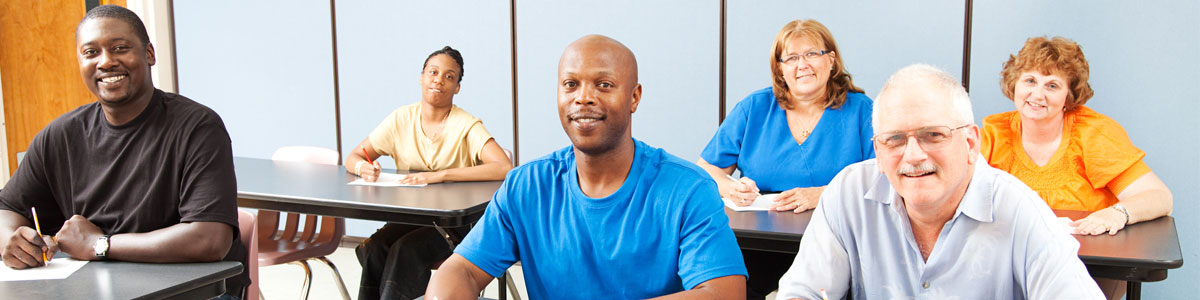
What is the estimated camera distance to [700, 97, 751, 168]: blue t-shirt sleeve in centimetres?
275

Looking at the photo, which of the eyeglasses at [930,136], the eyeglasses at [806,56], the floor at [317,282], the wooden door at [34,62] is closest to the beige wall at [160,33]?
the wooden door at [34,62]

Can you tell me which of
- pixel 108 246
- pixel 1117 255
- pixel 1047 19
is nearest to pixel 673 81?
pixel 1047 19

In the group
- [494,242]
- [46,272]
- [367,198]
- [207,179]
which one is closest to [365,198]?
[367,198]

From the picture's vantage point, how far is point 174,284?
1587mm

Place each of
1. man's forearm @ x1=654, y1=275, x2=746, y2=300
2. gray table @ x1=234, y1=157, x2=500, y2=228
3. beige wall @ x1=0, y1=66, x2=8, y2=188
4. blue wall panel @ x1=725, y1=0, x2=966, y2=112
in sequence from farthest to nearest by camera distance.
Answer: beige wall @ x1=0, y1=66, x2=8, y2=188 → blue wall panel @ x1=725, y1=0, x2=966, y2=112 → gray table @ x1=234, y1=157, x2=500, y2=228 → man's forearm @ x1=654, y1=275, x2=746, y2=300

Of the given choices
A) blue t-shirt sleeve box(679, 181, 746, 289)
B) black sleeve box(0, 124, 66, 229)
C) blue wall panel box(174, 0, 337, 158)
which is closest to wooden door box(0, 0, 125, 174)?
blue wall panel box(174, 0, 337, 158)

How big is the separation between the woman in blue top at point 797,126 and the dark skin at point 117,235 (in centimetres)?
149

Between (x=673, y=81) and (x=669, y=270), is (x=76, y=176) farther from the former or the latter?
(x=673, y=81)

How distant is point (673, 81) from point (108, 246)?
2858 millimetres

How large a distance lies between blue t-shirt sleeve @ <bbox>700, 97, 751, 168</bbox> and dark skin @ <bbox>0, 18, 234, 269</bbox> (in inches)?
62.6

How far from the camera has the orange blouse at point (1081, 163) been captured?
2.29 metres

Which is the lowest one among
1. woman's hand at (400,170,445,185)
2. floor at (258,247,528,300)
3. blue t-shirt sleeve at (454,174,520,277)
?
floor at (258,247,528,300)

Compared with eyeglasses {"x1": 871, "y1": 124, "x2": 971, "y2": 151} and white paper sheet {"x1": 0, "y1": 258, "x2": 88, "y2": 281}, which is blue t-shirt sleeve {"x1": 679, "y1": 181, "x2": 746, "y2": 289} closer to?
eyeglasses {"x1": 871, "y1": 124, "x2": 971, "y2": 151}

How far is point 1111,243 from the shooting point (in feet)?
6.11
